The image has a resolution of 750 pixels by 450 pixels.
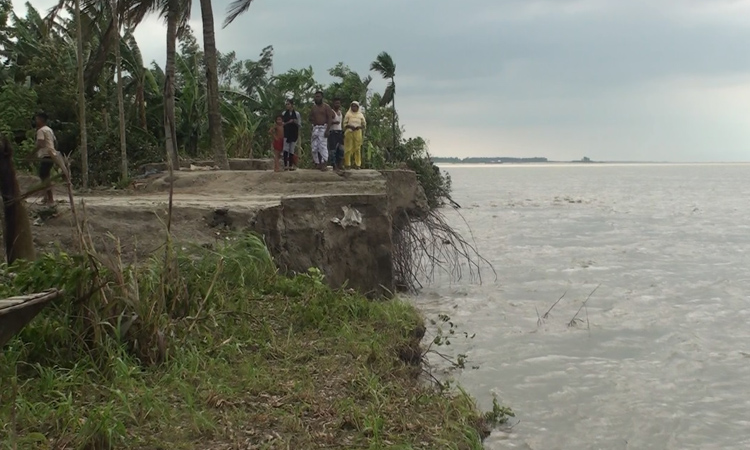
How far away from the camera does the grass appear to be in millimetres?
3875

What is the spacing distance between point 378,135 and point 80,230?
19.9 metres

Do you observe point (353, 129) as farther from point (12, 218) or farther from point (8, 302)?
point (8, 302)

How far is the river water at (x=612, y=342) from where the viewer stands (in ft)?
20.5

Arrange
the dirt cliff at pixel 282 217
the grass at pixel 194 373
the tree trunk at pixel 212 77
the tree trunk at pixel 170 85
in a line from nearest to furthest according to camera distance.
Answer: the grass at pixel 194 373 < the dirt cliff at pixel 282 217 < the tree trunk at pixel 212 77 < the tree trunk at pixel 170 85

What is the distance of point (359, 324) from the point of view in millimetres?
6375

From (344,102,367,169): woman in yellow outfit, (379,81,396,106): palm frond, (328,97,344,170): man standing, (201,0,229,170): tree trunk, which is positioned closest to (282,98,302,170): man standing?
(328,97,344,170): man standing

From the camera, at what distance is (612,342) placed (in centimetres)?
888

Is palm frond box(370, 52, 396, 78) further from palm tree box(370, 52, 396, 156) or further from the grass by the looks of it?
the grass

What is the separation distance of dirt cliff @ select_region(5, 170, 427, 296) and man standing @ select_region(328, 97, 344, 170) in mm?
1203

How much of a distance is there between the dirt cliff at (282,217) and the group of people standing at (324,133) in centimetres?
112

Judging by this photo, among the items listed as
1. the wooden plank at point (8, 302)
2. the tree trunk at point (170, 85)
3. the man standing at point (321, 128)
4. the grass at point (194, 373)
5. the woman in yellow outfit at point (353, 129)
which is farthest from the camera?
the tree trunk at point (170, 85)

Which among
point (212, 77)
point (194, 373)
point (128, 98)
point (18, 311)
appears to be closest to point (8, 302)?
point (18, 311)

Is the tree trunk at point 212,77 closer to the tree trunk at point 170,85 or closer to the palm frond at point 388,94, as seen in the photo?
the tree trunk at point 170,85

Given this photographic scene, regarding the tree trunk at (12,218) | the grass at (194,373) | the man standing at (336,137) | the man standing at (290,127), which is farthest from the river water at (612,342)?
the tree trunk at (12,218)
